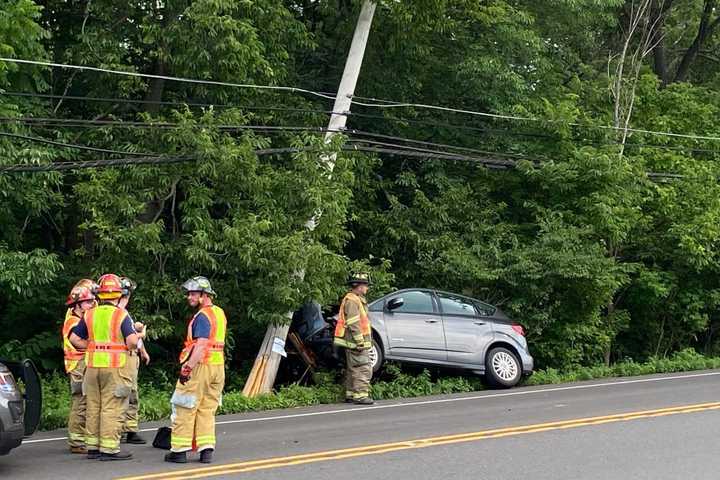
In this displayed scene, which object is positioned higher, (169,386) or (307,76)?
(307,76)

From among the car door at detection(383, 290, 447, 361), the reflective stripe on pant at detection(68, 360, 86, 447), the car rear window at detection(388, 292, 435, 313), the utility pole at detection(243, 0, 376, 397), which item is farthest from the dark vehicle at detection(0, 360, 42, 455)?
the car rear window at detection(388, 292, 435, 313)

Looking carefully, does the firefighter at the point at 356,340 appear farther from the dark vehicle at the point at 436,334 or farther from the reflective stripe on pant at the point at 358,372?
the dark vehicle at the point at 436,334

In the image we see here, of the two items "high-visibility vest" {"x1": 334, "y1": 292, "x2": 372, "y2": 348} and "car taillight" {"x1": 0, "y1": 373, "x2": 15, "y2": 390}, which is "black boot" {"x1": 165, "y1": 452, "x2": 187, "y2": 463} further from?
"high-visibility vest" {"x1": 334, "y1": 292, "x2": 372, "y2": 348}

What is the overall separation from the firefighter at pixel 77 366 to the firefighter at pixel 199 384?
1.21 metres

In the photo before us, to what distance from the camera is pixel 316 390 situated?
49.8ft

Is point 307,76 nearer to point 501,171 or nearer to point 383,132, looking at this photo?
point 383,132

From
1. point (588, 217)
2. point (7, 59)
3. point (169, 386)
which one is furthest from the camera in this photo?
point (588, 217)

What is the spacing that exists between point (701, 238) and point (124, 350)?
14.7m

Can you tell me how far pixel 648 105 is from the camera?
80.9 ft

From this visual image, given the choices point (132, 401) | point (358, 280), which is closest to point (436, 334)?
point (358, 280)

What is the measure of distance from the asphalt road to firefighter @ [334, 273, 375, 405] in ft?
1.31

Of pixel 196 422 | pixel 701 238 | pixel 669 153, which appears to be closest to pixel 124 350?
pixel 196 422

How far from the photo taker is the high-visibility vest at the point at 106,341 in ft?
31.1

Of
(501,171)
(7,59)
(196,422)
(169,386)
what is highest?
(7,59)
